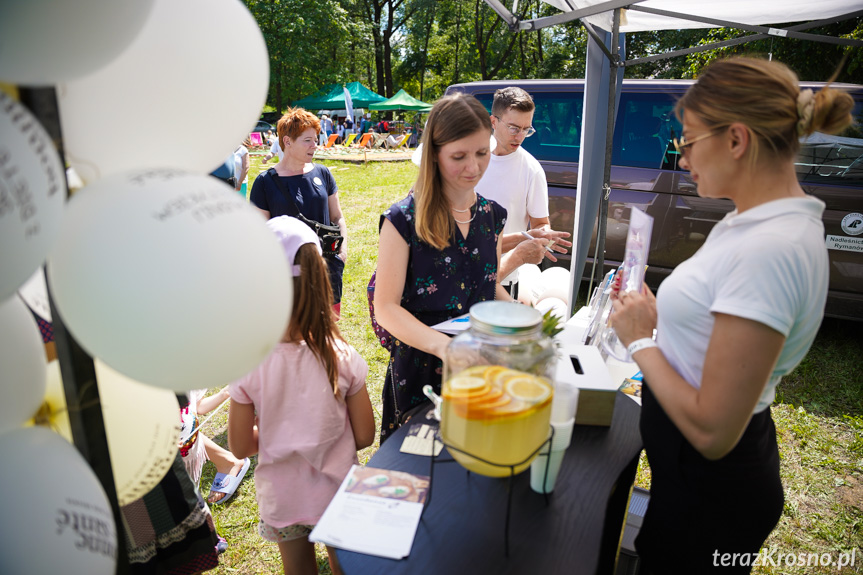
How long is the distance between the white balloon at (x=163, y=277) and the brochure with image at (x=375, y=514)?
48 cm

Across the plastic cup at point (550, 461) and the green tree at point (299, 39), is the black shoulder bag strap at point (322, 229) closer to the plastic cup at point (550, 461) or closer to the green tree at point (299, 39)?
the plastic cup at point (550, 461)

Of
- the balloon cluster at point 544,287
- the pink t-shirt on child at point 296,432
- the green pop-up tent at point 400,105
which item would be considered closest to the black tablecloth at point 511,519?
the pink t-shirt on child at point 296,432

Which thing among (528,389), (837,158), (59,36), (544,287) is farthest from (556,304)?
(59,36)

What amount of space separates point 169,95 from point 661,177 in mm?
3981

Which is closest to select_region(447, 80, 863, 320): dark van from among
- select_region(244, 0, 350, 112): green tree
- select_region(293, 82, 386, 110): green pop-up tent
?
select_region(293, 82, 386, 110): green pop-up tent

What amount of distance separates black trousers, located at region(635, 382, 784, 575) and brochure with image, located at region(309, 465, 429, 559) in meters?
0.59

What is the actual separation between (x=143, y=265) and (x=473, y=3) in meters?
29.8

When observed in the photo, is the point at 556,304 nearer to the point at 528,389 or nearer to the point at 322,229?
the point at 322,229

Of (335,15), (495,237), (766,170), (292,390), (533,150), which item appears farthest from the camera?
(335,15)

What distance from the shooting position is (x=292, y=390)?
62.0 inches

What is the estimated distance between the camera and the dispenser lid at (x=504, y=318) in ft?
3.15

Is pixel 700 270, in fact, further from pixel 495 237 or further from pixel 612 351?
pixel 495 237

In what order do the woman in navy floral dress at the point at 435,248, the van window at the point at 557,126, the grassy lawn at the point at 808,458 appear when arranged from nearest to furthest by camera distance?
the woman in navy floral dress at the point at 435,248 < the grassy lawn at the point at 808,458 < the van window at the point at 557,126

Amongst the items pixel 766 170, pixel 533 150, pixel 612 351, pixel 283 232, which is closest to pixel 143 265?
pixel 283 232
